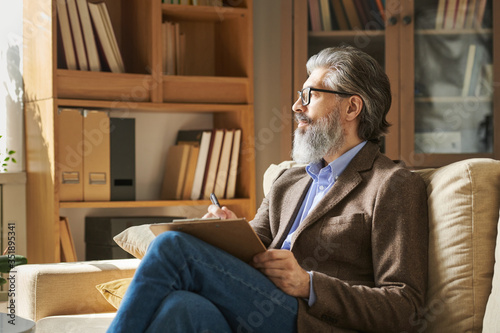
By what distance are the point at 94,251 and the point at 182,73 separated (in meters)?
0.89

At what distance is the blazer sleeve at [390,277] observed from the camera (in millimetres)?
1530

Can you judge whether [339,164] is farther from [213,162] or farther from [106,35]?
[106,35]

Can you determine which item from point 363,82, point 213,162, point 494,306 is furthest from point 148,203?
point 494,306

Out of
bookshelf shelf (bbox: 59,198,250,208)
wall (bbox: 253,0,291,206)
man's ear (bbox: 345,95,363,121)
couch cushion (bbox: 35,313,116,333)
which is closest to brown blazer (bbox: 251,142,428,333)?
man's ear (bbox: 345,95,363,121)

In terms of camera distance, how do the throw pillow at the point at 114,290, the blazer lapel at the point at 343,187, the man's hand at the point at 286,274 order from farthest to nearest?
1. the throw pillow at the point at 114,290
2. the blazer lapel at the point at 343,187
3. the man's hand at the point at 286,274

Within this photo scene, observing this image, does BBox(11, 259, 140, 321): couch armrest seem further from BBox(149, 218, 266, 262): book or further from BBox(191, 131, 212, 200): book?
BBox(191, 131, 212, 200): book

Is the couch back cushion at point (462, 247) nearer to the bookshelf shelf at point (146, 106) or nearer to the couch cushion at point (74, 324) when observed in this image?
the couch cushion at point (74, 324)

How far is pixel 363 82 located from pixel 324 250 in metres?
0.51

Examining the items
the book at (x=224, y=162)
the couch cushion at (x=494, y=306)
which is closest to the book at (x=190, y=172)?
the book at (x=224, y=162)

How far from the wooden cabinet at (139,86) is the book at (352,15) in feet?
1.42

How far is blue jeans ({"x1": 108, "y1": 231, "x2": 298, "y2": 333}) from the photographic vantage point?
140 cm

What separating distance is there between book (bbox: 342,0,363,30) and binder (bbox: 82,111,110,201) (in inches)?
45.1

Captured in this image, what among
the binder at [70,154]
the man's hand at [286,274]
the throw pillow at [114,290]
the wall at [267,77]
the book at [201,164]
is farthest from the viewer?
the wall at [267,77]

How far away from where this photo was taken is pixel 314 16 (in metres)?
2.96
